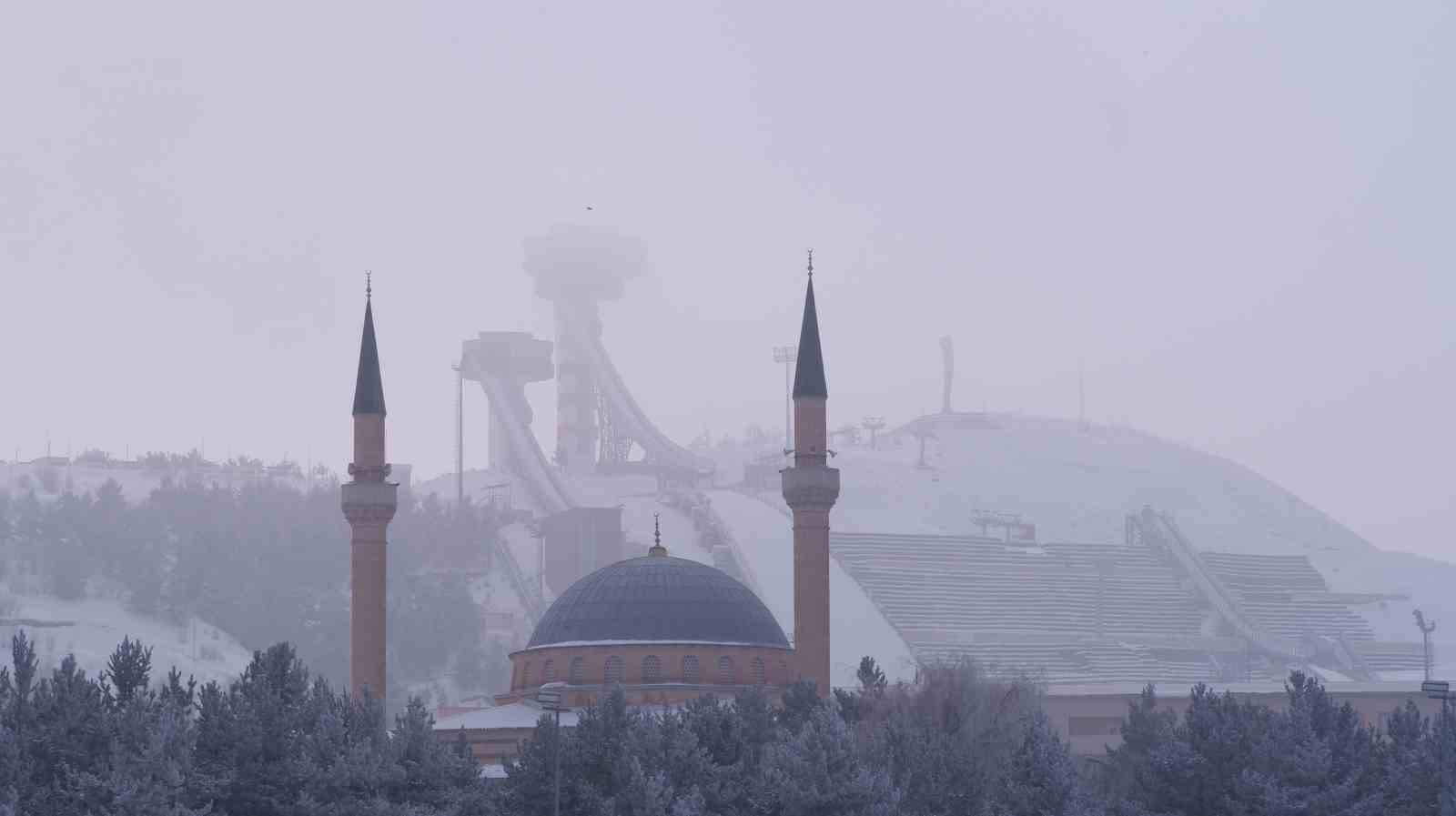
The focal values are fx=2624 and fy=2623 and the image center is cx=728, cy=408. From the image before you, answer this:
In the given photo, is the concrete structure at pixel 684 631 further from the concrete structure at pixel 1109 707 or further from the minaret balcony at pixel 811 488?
the concrete structure at pixel 1109 707

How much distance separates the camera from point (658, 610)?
79438 mm

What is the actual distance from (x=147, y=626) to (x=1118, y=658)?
6433cm

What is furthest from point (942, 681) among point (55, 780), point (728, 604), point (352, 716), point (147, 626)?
point (147, 626)

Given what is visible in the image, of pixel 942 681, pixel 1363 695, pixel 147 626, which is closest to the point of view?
pixel 942 681

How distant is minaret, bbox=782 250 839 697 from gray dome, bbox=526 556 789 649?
12.1 ft

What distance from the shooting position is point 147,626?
166875mm

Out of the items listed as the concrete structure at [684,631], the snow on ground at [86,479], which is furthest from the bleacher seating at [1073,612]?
the concrete structure at [684,631]

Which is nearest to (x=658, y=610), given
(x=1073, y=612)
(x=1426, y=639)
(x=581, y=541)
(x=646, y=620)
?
(x=646, y=620)

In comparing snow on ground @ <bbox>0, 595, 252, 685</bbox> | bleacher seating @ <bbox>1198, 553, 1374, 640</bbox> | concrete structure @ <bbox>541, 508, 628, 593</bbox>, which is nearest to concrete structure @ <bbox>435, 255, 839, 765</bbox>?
snow on ground @ <bbox>0, 595, 252, 685</bbox>

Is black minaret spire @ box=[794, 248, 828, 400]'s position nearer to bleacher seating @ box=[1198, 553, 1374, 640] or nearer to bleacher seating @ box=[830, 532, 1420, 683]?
bleacher seating @ box=[830, 532, 1420, 683]

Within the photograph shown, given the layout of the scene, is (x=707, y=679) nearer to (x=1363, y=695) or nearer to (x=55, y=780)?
(x=55, y=780)

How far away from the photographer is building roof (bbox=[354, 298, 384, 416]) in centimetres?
7894

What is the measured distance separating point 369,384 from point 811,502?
1393 cm

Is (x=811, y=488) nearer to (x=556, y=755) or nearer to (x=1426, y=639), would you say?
(x=556, y=755)
